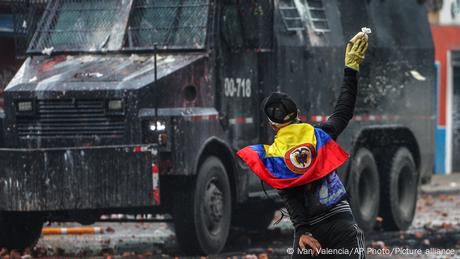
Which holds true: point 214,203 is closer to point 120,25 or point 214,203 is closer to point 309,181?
point 120,25

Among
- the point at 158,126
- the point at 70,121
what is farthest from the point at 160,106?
the point at 70,121

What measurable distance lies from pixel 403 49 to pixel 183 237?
19.4ft

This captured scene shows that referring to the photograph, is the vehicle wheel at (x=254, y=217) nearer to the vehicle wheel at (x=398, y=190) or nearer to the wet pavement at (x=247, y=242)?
the wet pavement at (x=247, y=242)

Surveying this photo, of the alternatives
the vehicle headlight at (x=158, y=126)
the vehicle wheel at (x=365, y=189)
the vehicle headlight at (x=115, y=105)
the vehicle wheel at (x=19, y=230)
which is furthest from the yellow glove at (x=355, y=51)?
the vehicle wheel at (x=365, y=189)

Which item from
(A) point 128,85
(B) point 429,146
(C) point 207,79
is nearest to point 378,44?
(B) point 429,146

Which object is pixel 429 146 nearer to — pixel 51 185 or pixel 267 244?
pixel 267 244

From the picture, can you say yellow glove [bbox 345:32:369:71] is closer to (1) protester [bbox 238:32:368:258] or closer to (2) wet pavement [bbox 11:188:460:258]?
(1) protester [bbox 238:32:368:258]

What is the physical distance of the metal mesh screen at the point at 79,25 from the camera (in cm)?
1447

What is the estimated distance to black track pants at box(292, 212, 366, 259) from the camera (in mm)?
7316

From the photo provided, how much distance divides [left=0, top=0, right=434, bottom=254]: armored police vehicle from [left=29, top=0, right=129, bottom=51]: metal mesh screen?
14mm

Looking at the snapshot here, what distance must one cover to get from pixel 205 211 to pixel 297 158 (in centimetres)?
636

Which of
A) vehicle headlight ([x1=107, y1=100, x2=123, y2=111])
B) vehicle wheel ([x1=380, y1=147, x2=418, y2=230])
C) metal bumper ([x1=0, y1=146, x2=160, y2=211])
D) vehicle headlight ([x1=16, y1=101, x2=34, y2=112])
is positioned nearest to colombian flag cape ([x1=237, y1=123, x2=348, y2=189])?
metal bumper ([x1=0, y1=146, x2=160, y2=211])

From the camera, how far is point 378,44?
1748cm

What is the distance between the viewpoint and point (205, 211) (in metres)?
13.6
